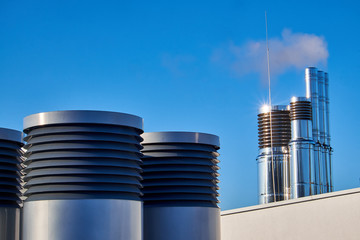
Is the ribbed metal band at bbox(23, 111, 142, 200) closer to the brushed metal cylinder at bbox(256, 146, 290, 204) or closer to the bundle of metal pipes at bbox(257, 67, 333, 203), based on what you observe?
the bundle of metal pipes at bbox(257, 67, 333, 203)

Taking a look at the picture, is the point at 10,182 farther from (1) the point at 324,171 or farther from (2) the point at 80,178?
(1) the point at 324,171

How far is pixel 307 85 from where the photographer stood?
82.6ft

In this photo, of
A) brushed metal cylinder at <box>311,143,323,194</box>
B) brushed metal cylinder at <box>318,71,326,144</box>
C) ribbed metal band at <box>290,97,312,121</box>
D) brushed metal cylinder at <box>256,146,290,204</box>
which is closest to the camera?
brushed metal cylinder at <box>311,143,323,194</box>

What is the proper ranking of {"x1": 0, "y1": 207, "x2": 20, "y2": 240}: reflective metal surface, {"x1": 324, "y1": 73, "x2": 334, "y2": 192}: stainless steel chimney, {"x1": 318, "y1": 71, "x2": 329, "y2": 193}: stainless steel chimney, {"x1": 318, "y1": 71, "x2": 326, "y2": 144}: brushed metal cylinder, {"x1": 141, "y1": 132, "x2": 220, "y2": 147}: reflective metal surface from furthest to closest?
{"x1": 324, "y1": 73, "x2": 334, "y2": 192}: stainless steel chimney → {"x1": 318, "y1": 71, "x2": 326, "y2": 144}: brushed metal cylinder → {"x1": 318, "y1": 71, "x2": 329, "y2": 193}: stainless steel chimney → {"x1": 141, "y1": 132, "x2": 220, "y2": 147}: reflective metal surface → {"x1": 0, "y1": 207, "x2": 20, "y2": 240}: reflective metal surface

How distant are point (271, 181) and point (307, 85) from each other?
433cm

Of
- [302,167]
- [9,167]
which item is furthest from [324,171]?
[9,167]

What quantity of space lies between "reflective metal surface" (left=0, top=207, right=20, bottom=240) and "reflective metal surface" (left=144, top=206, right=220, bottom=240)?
5.60 feet

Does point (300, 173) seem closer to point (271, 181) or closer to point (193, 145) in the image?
point (271, 181)

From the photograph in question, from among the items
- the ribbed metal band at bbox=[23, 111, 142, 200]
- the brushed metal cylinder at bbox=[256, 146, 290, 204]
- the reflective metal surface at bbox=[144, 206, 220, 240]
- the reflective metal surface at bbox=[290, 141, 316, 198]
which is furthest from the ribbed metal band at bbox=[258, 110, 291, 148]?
the ribbed metal band at bbox=[23, 111, 142, 200]

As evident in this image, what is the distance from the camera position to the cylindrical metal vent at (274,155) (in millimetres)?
26141

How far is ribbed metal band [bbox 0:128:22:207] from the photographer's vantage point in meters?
7.51

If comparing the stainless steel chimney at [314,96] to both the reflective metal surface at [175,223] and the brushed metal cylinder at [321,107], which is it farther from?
the reflective metal surface at [175,223]

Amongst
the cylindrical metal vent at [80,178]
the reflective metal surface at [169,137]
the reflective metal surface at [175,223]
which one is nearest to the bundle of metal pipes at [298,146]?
the reflective metal surface at [169,137]

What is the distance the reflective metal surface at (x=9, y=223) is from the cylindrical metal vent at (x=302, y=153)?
17.6 m
